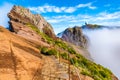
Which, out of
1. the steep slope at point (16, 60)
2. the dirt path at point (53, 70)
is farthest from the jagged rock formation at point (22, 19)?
the dirt path at point (53, 70)

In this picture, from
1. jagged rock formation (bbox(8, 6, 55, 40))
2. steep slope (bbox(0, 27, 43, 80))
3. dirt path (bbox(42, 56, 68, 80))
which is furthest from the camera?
jagged rock formation (bbox(8, 6, 55, 40))

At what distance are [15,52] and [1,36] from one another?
4.26m

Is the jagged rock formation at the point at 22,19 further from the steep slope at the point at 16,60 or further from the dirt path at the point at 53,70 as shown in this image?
the dirt path at the point at 53,70

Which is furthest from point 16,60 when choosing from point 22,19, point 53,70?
point 22,19

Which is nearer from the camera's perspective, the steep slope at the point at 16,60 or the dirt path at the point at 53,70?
the steep slope at the point at 16,60

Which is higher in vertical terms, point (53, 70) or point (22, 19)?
point (22, 19)

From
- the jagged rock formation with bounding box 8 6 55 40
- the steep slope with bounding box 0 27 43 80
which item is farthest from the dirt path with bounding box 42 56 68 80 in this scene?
the jagged rock formation with bounding box 8 6 55 40

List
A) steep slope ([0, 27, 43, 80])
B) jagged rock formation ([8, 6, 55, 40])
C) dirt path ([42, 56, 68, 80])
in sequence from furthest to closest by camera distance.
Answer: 1. jagged rock formation ([8, 6, 55, 40])
2. dirt path ([42, 56, 68, 80])
3. steep slope ([0, 27, 43, 80])

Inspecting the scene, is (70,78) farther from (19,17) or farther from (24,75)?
(19,17)

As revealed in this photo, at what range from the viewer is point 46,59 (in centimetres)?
4025

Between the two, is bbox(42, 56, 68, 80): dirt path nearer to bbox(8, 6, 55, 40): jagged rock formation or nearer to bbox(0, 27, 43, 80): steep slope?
bbox(0, 27, 43, 80): steep slope

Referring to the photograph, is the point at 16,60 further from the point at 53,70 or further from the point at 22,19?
the point at 22,19

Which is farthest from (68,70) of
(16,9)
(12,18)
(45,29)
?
(45,29)

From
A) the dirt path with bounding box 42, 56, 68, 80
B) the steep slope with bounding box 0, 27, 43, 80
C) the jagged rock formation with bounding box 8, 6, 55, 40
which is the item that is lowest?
the dirt path with bounding box 42, 56, 68, 80
